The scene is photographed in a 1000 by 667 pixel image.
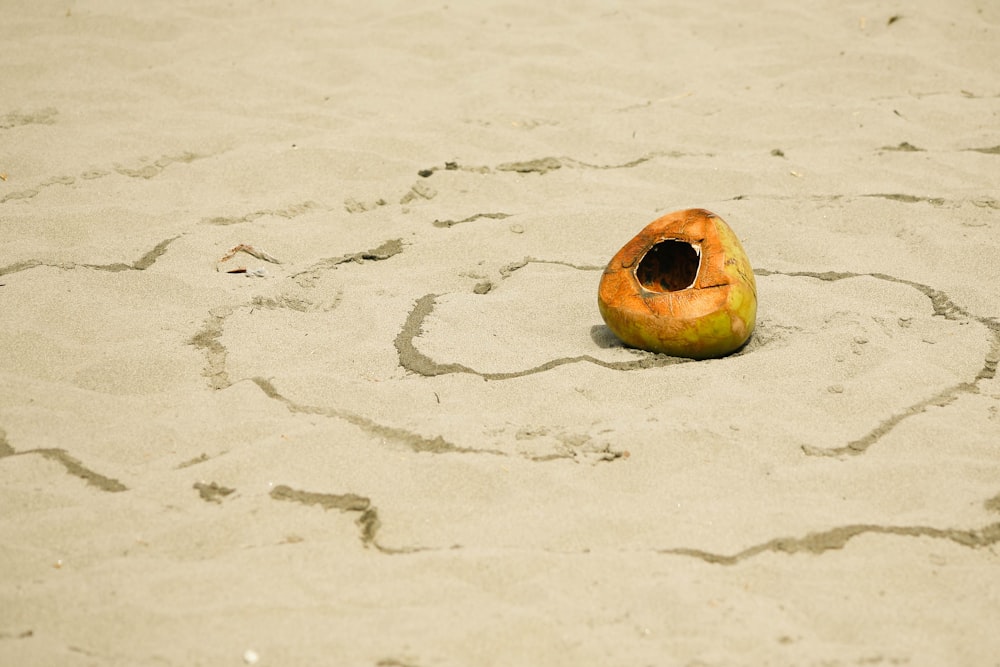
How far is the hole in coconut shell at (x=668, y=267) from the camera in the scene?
119 inches

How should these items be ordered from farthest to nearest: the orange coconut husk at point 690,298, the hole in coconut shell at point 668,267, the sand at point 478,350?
the hole in coconut shell at point 668,267, the orange coconut husk at point 690,298, the sand at point 478,350

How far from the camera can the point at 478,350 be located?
2.84 metres

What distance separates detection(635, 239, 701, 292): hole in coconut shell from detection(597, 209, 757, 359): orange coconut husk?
0.10 metres

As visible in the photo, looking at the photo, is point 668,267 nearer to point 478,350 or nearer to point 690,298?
point 690,298

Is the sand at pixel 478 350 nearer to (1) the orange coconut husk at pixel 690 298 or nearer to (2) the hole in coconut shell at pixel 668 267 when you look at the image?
(1) the orange coconut husk at pixel 690 298

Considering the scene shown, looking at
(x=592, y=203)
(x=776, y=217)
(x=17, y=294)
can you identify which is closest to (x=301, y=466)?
(x=17, y=294)

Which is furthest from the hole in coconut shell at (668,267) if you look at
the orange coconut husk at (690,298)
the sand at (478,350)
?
the sand at (478,350)

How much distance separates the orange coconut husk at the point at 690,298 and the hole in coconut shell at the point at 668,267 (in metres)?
0.10

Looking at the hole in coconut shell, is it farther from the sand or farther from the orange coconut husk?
the sand

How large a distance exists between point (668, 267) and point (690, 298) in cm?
39

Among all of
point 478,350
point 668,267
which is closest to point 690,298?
point 668,267

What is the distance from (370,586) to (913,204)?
2.78 metres

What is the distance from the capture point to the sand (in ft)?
6.21

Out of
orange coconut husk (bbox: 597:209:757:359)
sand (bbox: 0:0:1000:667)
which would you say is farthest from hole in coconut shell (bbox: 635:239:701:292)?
sand (bbox: 0:0:1000:667)
